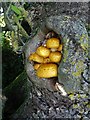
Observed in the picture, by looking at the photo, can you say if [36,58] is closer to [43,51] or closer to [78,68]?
[43,51]

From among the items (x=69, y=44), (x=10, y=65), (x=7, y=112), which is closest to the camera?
(x=69, y=44)

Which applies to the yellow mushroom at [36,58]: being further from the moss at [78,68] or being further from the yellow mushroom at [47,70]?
the moss at [78,68]

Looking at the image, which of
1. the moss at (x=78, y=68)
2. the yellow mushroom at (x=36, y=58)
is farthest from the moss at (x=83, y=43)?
the yellow mushroom at (x=36, y=58)

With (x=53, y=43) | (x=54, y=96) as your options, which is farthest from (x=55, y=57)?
(x=54, y=96)

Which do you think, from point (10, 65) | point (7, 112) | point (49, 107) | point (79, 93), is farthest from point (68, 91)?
point (10, 65)

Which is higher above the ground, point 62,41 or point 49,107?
point 62,41

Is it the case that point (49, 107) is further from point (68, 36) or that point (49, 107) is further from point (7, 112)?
point (7, 112)

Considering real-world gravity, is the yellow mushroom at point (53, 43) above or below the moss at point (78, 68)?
above
